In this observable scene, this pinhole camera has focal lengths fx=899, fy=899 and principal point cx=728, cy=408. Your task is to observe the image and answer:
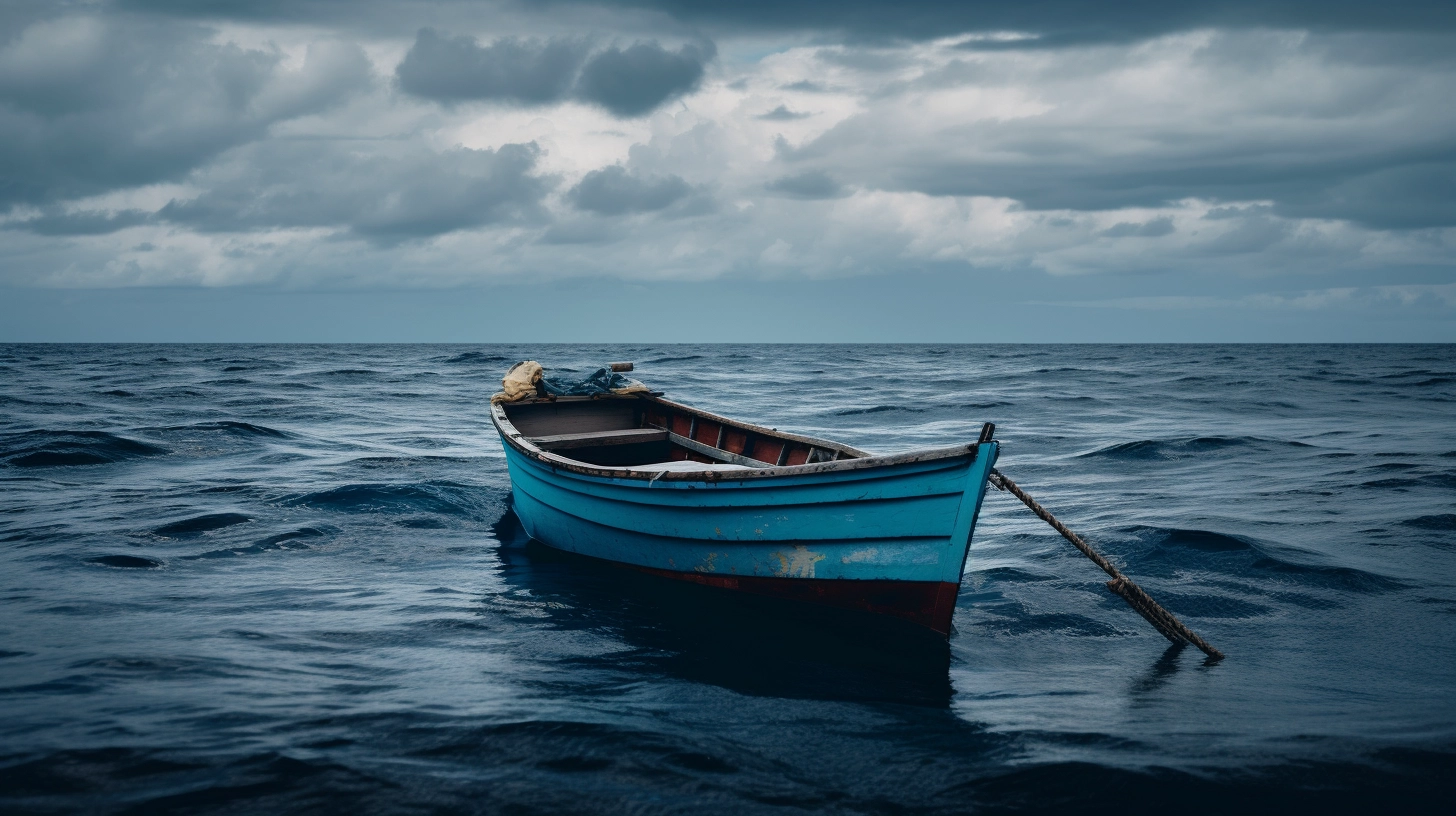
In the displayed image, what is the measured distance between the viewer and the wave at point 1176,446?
68.6 ft

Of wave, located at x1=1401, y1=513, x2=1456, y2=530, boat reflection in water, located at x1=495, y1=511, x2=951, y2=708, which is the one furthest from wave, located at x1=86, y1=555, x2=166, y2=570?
wave, located at x1=1401, y1=513, x2=1456, y2=530

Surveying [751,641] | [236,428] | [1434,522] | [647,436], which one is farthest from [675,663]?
[236,428]

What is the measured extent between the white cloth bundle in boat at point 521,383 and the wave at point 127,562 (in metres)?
5.33

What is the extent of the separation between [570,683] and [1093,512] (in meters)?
10.4

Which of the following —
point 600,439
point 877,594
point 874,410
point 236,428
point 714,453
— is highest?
point 600,439

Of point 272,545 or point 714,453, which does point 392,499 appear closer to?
point 272,545

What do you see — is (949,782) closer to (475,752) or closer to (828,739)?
(828,739)

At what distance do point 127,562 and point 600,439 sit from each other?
630cm

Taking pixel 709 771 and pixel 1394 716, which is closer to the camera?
pixel 709 771

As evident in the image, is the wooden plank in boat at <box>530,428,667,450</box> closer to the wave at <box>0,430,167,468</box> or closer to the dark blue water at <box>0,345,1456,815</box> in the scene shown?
the dark blue water at <box>0,345,1456,815</box>

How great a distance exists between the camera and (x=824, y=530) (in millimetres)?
8516

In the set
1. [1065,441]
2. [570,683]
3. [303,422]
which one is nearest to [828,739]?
[570,683]

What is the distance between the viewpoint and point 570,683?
7504mm

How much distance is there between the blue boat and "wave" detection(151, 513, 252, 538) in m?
4.96
